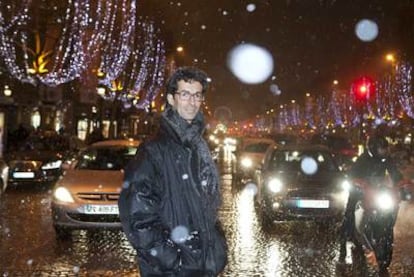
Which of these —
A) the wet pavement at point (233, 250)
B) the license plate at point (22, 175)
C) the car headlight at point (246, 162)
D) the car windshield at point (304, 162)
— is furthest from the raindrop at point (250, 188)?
the license plate at point (22, 175)

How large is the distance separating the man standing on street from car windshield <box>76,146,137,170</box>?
804 cm

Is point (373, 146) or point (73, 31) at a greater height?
point (73, 31)

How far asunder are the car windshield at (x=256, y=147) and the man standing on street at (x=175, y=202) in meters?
19.4

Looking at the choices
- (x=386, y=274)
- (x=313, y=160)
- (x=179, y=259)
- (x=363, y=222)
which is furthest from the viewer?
(x=313, y=160)

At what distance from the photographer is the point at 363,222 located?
27.2ft

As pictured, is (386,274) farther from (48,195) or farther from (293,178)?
(48,195)

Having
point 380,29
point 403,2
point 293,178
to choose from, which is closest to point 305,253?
point 293,178

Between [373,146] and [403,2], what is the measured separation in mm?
54937

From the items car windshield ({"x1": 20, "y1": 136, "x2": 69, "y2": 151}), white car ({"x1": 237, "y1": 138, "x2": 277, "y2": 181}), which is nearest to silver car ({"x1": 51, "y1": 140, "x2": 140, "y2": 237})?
car windshield ({"x1": 20, "y1": 136, "x2": 69, "y2": 151})

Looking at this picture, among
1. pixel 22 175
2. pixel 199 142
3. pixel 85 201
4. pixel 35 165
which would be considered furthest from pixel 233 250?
pixel 35 165

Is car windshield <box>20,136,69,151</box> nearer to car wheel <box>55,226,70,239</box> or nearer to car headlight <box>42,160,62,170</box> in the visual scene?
car headlight <box>42,160,62,170</box>

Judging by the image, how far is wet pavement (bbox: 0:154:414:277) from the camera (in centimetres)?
779

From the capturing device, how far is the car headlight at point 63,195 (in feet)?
32.5

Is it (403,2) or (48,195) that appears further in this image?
(403,2)
